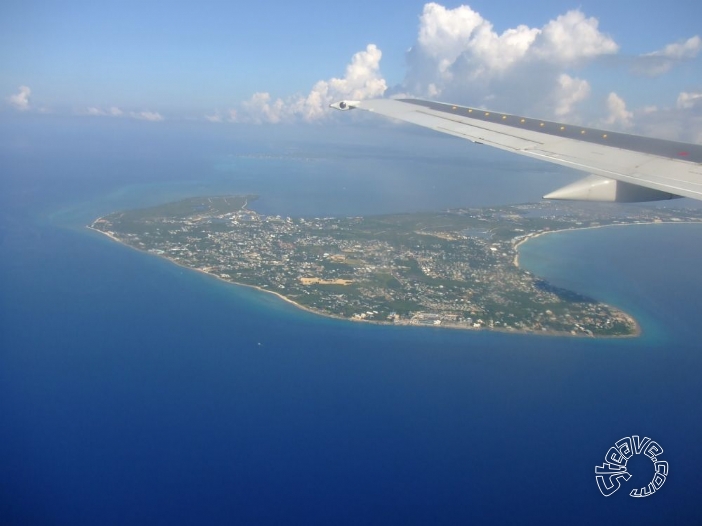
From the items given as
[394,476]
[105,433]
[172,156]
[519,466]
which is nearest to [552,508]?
[519,466]

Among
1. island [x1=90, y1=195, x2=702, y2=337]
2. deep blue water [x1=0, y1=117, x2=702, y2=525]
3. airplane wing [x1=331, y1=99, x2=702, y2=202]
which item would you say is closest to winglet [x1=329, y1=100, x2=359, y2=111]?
airplane wing [x1=331, y1=99, x2=702, y2=202]

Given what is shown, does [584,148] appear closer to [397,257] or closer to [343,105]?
[343,105]

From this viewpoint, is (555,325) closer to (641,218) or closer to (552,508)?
(552,508)

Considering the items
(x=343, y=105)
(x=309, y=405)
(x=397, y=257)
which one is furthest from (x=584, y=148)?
(x=397, y=257)

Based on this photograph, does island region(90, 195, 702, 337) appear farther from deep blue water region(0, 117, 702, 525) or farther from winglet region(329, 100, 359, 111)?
winglet region(329, 100, 359, 111)

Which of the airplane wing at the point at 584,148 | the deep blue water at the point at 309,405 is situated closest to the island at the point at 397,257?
the deep blue water at the point at 309,405
